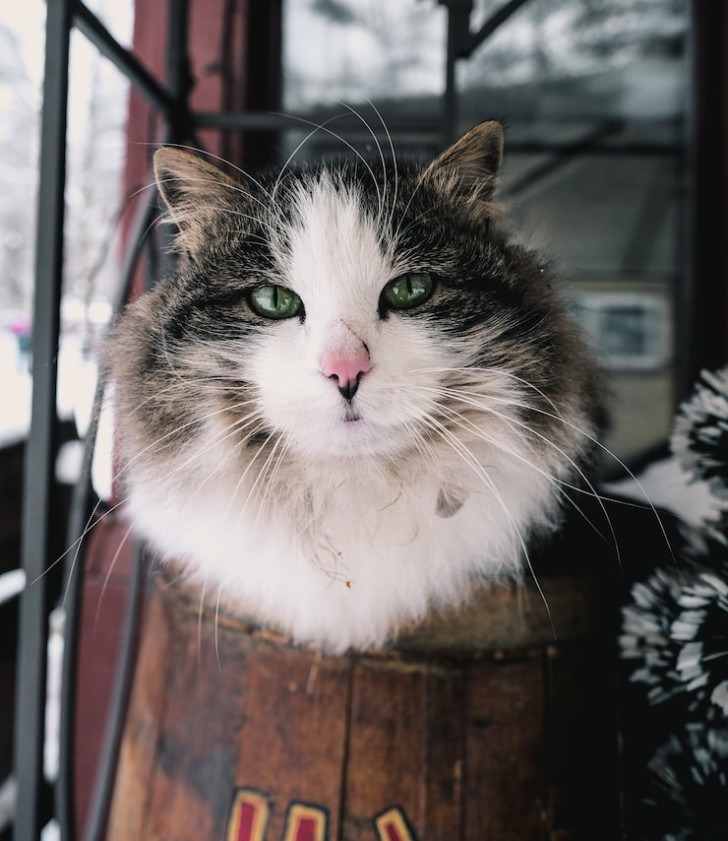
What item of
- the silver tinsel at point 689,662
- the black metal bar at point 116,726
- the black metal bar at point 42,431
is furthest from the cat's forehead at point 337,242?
the black metal bar at point 116,726

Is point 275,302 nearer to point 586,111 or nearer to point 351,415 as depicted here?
point 351,415

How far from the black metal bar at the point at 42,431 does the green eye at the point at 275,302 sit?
0.18 meters

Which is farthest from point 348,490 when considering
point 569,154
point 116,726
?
point 569,154

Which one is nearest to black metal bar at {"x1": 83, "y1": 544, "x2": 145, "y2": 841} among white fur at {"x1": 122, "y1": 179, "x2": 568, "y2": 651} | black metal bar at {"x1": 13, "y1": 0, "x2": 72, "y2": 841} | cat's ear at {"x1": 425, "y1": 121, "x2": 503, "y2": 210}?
black metal bar at {"x1": 13, "y1": 0, "x2": 72, "y2": 841}

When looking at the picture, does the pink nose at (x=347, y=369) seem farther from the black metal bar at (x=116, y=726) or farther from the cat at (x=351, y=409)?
the black metal bar at (x=116, y=726)

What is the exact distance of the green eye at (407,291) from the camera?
521mm

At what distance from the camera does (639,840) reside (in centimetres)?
54

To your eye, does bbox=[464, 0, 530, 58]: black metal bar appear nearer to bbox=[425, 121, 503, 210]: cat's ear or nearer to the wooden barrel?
bbox=[425, 121, 503, 210]: cat's ear

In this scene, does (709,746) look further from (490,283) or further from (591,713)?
(490,283)

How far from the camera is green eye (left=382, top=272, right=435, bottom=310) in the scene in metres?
0.52

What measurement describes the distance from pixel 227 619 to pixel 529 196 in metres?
1.30

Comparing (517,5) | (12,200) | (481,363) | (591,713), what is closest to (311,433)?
(481,363)

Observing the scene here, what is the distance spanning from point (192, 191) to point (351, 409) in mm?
277

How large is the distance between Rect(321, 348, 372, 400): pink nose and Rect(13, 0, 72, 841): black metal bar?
28cm
